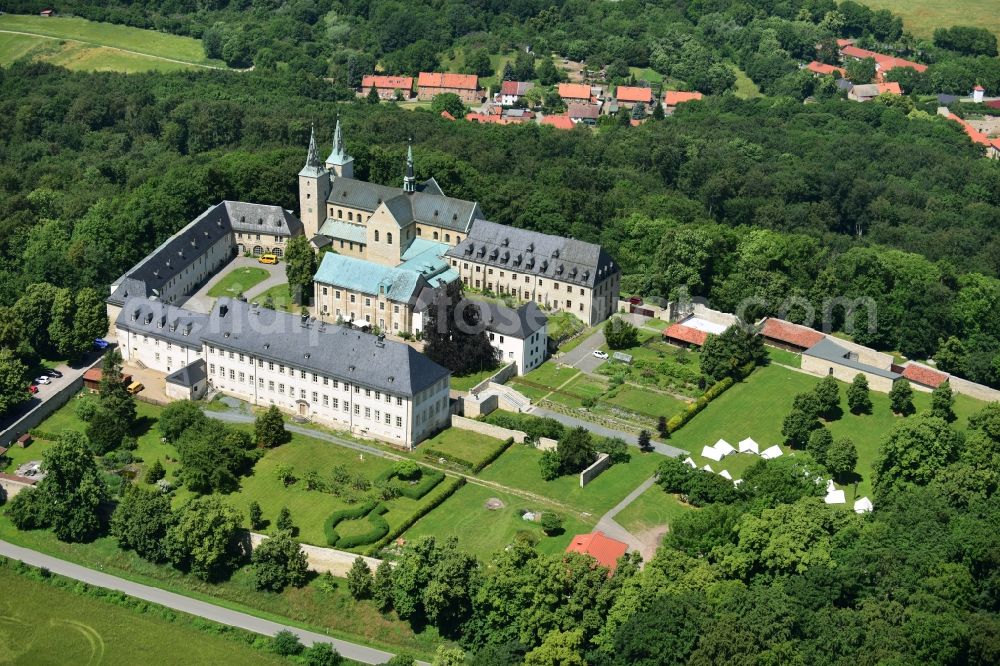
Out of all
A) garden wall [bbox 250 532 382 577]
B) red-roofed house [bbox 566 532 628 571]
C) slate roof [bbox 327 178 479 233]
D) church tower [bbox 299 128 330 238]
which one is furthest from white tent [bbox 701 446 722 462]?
church tower [bbox 299 128 330 238]

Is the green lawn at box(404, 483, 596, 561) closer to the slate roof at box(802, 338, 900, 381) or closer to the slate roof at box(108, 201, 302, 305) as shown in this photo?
the slate roof at box(802, 338, 900, 381)

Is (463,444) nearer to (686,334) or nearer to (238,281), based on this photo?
(686,334)

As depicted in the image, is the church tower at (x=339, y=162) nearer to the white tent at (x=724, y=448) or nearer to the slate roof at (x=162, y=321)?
the slate roof at (x=162, y=321)

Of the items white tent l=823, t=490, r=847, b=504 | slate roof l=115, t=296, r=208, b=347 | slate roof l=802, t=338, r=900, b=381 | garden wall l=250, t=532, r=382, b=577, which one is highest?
slate roof l=115, t=296, r=208, b=347

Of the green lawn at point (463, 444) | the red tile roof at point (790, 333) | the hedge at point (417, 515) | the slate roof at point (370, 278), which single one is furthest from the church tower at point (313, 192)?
the red tile roof at point (790, 333)

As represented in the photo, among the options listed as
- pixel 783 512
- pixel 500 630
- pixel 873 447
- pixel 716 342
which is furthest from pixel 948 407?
pixel 500 630

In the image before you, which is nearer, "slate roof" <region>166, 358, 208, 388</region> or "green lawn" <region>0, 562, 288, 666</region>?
"green lawn" <region>0, 562, 288, 666</region>
